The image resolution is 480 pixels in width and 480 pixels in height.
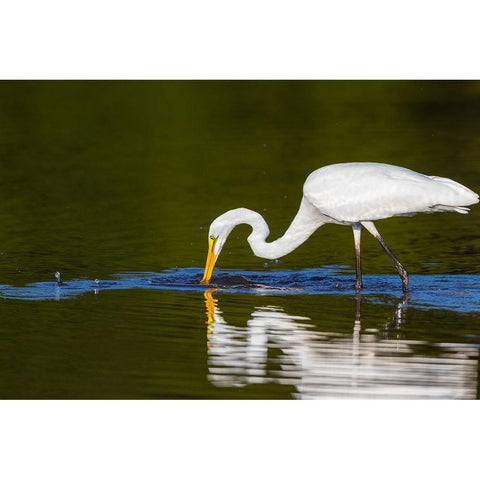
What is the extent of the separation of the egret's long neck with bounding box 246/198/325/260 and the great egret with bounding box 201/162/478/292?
0.05 ft

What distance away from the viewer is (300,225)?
52.3 ft

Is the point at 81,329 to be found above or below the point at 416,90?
below

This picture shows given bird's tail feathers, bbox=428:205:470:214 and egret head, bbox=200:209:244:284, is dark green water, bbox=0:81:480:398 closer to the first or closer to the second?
egret head, bbox=200:209:244:284

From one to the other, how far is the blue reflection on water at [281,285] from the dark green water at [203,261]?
41 mm

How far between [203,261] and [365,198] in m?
2.59

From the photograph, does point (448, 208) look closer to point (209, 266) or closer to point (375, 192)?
Result: point (375, 192)

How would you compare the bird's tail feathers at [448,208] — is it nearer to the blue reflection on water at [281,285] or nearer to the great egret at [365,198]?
the great egret at [365,198]

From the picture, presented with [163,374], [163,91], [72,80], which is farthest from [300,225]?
[72,80]

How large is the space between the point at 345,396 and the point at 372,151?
1544 cm

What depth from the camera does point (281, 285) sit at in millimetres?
15398

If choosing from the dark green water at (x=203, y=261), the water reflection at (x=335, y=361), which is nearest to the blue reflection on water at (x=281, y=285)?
the dark green water at (x=203, y=261)

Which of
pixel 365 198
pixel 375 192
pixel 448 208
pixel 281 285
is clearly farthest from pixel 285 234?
pixel 448 208

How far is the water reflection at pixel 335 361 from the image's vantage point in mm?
10844

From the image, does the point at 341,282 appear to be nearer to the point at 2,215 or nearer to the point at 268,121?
the point at 2,215
